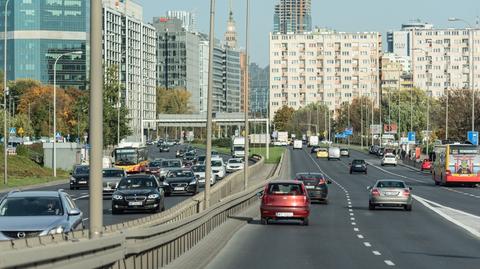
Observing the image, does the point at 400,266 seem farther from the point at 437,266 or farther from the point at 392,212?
the point at 392,212

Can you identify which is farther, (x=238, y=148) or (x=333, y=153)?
(x=333, y=153)

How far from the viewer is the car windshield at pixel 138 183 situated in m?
40.4

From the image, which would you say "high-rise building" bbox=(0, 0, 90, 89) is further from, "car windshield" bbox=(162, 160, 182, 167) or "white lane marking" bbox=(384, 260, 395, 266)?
"white lane marking" bbox=(384, 260, 395, 266)

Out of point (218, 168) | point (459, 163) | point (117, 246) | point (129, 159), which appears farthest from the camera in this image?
point (129, 159)

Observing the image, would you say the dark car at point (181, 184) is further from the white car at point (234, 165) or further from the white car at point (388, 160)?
the white car at point (388, 160)

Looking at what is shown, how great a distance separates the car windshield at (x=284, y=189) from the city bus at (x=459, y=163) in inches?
1526

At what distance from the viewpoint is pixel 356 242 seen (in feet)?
88.8

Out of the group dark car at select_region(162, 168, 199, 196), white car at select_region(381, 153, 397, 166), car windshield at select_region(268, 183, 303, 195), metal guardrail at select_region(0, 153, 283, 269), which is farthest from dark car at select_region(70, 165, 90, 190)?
white car at select_region(381, 153, 397, 166)

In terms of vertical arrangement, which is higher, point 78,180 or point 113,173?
point 113,173

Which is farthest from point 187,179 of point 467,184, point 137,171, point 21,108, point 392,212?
point 21,108

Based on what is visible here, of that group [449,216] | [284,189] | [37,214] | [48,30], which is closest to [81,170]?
[449,216]

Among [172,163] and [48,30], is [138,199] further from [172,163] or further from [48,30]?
[48,30]

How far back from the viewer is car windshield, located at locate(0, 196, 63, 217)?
65.7 ft

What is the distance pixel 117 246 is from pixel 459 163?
202 ft
